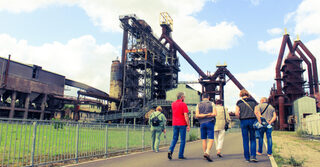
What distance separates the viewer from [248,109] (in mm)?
5793

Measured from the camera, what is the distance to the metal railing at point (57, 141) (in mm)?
5051

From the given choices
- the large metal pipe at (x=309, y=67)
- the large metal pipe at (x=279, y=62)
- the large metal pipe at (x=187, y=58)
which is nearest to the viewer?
the large metal pipe at (x=279, y=62)

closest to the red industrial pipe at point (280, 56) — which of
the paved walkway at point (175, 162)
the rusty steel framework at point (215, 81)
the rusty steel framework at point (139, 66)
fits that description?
the rusty steel framework at point (215, 81)

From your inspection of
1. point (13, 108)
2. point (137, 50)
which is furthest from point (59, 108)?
point (137, 50)

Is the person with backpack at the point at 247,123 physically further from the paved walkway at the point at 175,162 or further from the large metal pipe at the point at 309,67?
the large metal pipe at the point at 309,67

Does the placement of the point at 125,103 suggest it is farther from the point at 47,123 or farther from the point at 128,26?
the point at 47,123

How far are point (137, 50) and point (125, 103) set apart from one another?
1100 cm

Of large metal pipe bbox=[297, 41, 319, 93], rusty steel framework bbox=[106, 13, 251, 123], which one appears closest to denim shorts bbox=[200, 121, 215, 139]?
rusty steel framework bbox=[106, 13, 251, 123]

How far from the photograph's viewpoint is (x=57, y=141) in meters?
5.87

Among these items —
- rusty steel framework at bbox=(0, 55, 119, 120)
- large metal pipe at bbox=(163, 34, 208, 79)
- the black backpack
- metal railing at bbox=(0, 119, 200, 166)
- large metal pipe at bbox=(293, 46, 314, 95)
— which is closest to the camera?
metal railing at bbox=(0, 119, 200, 166)

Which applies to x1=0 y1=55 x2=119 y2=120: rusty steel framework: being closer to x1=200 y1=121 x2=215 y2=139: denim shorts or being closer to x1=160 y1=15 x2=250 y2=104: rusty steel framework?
x1=160 y1=15 x2=250 y2=104: rusty steel framework

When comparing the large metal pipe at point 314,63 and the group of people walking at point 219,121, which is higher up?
the large metal pipe at point 314,63

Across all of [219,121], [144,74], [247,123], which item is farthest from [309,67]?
[247,123]

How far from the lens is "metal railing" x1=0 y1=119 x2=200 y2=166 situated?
5051 millimetres
